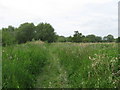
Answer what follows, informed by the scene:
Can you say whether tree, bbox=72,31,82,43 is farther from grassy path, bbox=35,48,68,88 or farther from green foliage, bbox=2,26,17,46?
grassy path, bbox=35,48,68,88

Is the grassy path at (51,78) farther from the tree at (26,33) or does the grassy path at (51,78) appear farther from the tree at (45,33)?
the tree at (26,33)

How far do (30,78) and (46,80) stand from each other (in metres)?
0.76

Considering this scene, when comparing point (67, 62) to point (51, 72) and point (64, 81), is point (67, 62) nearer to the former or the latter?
point (51, 72)

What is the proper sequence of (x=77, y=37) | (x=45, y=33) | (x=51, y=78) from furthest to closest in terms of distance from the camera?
(x=45, y=33), (x=77, y=37), (x=51, y=78)

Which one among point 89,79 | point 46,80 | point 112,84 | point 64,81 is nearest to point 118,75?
point 112,84

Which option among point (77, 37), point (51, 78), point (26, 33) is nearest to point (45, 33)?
point (26, 33)

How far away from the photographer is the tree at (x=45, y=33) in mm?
50281

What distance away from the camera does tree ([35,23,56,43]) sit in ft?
165

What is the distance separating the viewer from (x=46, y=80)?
254 inches

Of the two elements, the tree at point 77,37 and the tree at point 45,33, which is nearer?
the tree at point 77,37

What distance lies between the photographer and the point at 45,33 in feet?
165

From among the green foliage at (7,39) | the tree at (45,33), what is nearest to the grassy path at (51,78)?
the green foliage at (7,39)

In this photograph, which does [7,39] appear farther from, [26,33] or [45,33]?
[26,33]

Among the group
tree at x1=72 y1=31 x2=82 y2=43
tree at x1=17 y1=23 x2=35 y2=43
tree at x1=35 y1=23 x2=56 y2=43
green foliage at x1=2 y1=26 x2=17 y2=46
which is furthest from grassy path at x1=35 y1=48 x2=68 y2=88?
tree at x1=17 y1=23 x2=35 y2=43
